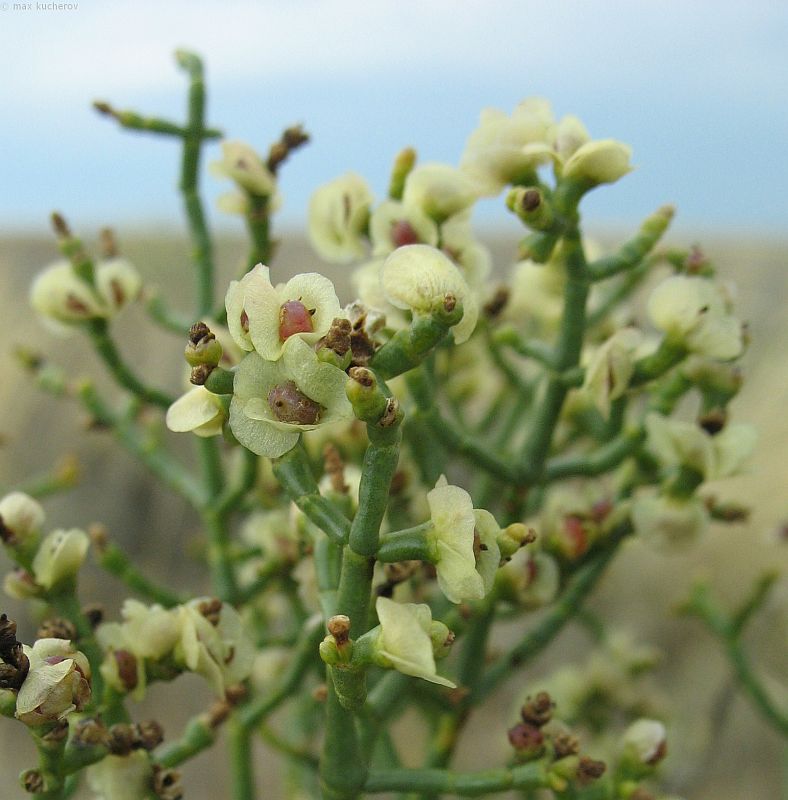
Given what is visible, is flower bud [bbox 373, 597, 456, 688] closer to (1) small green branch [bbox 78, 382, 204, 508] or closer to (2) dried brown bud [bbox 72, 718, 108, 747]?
(2) dried brown bud [bbox 72, 718, 108, 747]

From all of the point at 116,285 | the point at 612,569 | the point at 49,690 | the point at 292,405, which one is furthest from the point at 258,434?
the point at 612,569

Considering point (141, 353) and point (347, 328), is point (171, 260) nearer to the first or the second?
point (141, 353)

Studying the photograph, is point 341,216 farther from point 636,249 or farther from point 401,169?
point 636,249

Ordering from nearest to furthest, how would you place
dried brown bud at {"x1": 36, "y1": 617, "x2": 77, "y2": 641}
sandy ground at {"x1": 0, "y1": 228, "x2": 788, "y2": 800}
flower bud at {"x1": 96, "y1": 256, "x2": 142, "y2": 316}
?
1. dried brown bud at {"x1": 36, "y1": 617, "x2": 77, "y2": 641}
2. flower bud at {"x1": 96, "y1": 256, "x2": 142, "y2": 316}
3. sandy ground at {"x1": 0, "y1": 228, "x2": 788, "y2": 800}

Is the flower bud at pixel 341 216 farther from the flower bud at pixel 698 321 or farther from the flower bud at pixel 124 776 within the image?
the flower bud at pixel 124 776

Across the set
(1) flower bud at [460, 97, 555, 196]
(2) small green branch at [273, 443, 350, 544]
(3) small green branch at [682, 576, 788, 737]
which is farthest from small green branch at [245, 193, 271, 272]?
(3) small green branch at [682, 576, 788, 737]

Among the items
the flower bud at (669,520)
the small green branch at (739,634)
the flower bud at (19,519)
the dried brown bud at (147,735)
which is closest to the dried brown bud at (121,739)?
the dried brown bud at (147,735)
